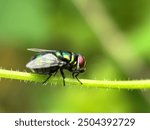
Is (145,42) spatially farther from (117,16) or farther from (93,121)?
(93,121)

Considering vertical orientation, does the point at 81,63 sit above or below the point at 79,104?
above

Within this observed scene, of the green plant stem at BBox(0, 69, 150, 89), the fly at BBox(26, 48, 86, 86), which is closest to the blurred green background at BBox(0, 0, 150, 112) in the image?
the fly at BBox(26, 48, 86, 86)

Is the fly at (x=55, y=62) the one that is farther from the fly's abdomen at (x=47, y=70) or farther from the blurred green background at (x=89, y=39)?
the blurred green background at (x=89, y=39)

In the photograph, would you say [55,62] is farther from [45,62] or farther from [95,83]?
[95,83]

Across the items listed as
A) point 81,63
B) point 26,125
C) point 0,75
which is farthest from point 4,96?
point 0,75

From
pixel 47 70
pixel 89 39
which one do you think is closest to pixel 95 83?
pixel 47 70

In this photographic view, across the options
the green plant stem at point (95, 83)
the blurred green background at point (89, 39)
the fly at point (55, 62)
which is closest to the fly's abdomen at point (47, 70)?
the fly at point (55, 62)
